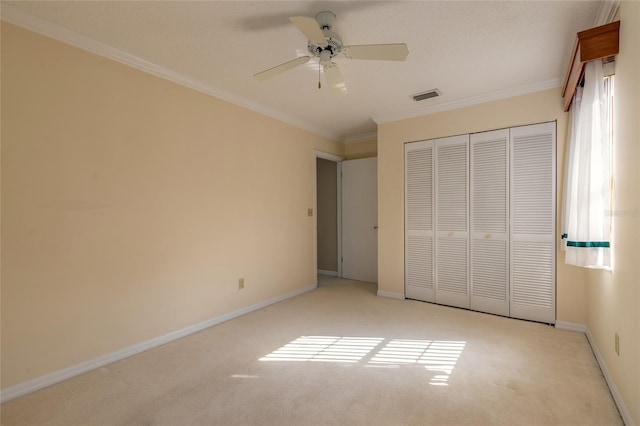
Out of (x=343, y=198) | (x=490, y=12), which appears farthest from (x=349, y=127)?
(x=490, y=12)

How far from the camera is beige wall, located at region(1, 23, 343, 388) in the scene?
2012 mm

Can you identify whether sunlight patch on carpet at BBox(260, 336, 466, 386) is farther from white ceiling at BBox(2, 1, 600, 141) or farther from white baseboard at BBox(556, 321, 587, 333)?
white ceiling at BBox(2, 1, 600, 141)

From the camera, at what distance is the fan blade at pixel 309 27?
1699mm

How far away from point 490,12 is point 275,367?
2876mm

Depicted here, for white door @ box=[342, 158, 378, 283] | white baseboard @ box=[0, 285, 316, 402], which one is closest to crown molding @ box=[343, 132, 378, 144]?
white door @ box=[342, 158, 378, 283]

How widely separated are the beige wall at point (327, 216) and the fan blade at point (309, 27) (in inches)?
139

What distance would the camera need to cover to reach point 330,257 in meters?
5.59

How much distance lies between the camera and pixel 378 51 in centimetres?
199

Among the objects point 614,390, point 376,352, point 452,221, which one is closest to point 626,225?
point 614,390

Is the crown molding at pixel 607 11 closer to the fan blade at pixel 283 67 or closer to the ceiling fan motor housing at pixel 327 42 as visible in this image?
the ceiling fan motor housing at pixel 327 42

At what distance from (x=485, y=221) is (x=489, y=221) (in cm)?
4

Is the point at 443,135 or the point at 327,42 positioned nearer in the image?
the point at 327,42

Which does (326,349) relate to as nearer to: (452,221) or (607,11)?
(452,221)

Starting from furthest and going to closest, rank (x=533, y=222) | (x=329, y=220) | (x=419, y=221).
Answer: (x=329, y=220), (x=419, y=221), (x=533, y=222)
